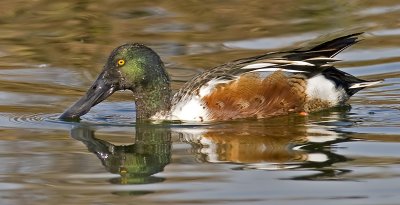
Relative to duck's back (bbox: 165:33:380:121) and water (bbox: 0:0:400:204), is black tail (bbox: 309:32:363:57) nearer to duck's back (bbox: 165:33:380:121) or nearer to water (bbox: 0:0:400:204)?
duck's back (bbox: 165:33:380:121)

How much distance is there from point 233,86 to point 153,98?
2.24 feet

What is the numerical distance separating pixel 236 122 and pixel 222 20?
15.1 feet

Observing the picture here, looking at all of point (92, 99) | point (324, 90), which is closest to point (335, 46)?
point (324, 90)

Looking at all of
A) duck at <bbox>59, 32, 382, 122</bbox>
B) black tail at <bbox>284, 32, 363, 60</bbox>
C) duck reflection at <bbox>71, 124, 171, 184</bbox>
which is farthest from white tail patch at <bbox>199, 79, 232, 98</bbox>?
black tail at <bbox>284, 32, 363, 60</bbox>

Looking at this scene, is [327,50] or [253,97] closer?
[253,97]

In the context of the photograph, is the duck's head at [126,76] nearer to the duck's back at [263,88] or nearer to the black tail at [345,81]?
the duck's back at [263,88]

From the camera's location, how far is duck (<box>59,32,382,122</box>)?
8.77 meters

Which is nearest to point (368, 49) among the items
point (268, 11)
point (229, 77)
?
point (268, 11)

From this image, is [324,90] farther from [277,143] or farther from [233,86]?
[277,143]

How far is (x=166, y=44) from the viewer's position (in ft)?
39.9

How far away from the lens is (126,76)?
8.98 m

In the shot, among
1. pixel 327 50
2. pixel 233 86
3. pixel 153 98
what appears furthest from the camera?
pixel 153 98

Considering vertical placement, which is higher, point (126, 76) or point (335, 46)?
point (335, 46)

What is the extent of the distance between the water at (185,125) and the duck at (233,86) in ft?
0.53
